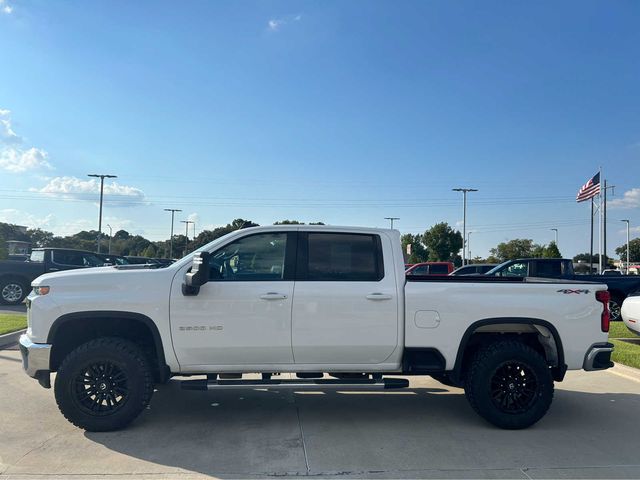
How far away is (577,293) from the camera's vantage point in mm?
5039

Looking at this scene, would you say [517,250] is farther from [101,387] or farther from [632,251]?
[101,387]

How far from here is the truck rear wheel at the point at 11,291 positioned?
1501cm

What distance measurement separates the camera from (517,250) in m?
81.2

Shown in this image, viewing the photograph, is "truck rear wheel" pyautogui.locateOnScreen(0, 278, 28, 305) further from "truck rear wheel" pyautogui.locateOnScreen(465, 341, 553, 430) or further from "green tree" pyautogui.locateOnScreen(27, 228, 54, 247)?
"green tree" pyautogui.locateOnScreen(27, 228, 54, 247)

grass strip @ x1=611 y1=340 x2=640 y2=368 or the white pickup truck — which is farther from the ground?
the white pickup truck

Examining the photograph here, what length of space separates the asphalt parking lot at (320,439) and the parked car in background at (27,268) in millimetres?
10005

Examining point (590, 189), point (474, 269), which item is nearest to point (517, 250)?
point (590, 189)

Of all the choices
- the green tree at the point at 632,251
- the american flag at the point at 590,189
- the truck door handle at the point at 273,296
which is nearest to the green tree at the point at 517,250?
the green tree at the point at 632,251

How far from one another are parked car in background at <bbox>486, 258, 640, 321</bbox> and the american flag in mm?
21288

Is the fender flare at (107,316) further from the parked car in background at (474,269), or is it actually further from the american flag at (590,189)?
the american flag at (590,189)

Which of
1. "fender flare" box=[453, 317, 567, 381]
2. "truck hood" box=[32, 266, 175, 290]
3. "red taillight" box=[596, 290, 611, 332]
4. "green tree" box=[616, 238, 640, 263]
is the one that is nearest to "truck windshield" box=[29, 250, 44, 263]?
"truck hood" box=[32, 266, 175, 290]

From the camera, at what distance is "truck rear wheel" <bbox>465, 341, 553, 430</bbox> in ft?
16.3

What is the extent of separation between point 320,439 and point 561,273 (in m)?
11.2

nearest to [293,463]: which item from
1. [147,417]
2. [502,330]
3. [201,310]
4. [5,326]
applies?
[201,310]
